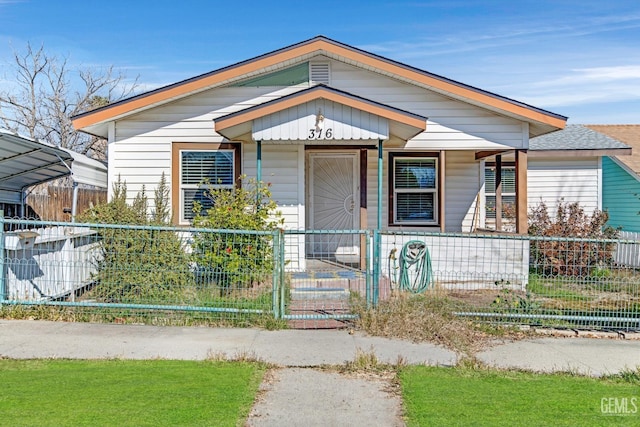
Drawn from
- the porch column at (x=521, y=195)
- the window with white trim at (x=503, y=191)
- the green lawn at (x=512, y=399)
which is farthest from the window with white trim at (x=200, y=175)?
the window with white trim at (x=503, y=191)

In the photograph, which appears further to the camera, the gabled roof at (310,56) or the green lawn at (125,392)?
the gabled roof at (310,56)

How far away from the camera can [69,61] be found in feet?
85.6

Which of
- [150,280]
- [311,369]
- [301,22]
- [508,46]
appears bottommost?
[311,369]

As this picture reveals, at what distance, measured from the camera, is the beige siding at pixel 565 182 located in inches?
655

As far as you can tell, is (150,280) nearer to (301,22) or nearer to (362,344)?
(362,344)

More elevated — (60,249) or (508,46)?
(508,46)

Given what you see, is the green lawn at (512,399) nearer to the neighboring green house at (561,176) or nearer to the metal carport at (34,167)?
the metal carport at (34,167)

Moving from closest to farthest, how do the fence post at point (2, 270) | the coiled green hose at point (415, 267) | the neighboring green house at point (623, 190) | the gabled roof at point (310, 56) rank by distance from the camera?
the fence post at point (2, 270)
the coiled green hose at point (415, 267)
the gabled roof at point (310, 56)
the neighboring green house at point (623, 190)

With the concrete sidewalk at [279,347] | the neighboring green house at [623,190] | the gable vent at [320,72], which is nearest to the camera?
the concrete sidewalk at [279,347]

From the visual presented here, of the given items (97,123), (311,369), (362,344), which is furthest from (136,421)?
(97,123)

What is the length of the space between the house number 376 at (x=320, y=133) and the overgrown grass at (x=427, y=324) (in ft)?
11.3

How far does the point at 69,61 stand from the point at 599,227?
74.7ft

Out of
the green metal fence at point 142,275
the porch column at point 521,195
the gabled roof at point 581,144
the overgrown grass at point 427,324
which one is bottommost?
the overgrown grass at point 427,324

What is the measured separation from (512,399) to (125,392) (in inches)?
134
